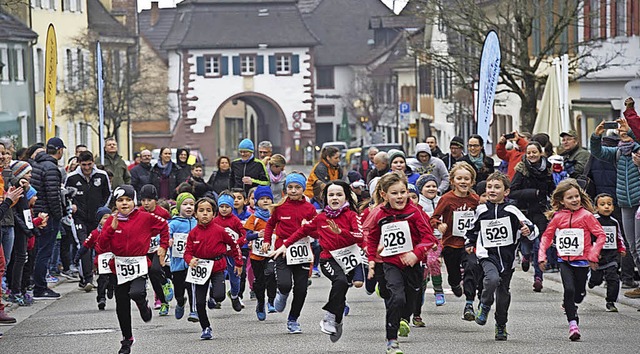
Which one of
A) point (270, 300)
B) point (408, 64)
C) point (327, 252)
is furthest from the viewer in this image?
point (408, 64)

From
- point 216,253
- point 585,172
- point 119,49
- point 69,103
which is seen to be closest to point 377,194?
point 216,253

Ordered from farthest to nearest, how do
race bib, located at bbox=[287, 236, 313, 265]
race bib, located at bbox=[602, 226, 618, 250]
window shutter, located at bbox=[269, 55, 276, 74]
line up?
window shutter, located at bbox=[269, 55, 276, 74], race bib, located at bbox=[602, 226, 618, 250], race bib, located at bbox=[287, 236, 313, 265]

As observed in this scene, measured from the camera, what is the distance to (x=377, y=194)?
13.0 m

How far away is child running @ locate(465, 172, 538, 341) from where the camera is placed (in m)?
12.7

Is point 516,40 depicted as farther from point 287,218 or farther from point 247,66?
point 247,66

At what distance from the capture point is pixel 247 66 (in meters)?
106

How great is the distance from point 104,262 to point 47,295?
5.39m

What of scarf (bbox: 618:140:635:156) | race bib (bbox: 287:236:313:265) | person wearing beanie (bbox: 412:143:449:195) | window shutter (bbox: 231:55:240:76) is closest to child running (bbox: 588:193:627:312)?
scarf (bbox: 618:140:635:156)

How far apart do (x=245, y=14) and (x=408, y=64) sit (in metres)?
27.6

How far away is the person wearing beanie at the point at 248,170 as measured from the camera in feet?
65.5

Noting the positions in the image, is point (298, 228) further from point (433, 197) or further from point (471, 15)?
point (471, 15)

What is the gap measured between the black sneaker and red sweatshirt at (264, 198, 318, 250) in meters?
5.41

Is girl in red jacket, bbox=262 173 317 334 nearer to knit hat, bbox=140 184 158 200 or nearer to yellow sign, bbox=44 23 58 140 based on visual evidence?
knit hat, bbox=140 184 158 200

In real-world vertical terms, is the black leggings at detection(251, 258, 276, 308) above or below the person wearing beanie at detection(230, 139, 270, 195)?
below
